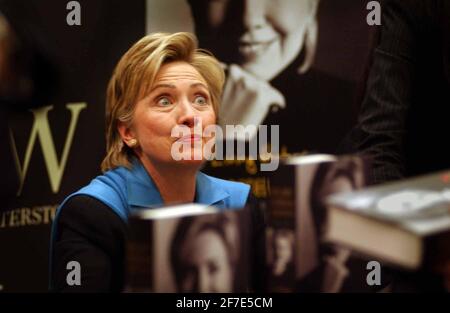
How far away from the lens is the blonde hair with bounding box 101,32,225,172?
66.4 inches

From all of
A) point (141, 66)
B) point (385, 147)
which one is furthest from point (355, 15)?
point (385, 147)

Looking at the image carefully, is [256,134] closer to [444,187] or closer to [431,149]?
[431,149]

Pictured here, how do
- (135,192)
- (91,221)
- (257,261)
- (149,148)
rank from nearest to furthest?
(257,261) → (91,221) → (135,192) → (149,148)

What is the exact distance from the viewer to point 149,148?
171cm

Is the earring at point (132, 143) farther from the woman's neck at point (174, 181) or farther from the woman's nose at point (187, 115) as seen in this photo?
the woman's nose at point (187, 115)

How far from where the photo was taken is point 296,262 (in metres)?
1.04

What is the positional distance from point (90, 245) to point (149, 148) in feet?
1.25

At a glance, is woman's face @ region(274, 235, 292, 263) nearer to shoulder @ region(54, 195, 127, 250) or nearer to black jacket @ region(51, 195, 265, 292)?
black jacket @ region(51, 195, 265, 292)

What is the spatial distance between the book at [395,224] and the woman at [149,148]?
0.60 metres

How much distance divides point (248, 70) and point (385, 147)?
1359 millimetres

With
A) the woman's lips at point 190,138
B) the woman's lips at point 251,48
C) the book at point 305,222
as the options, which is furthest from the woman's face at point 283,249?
the woman's lips at point 251,48

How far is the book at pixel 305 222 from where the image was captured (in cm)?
104
